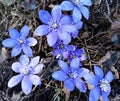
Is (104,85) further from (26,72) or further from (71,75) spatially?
(26,72)

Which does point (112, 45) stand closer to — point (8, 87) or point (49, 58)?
point (49, 58)

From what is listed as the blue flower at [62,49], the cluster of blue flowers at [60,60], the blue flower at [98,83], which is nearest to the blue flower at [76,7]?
the cluster of blue flowers at [60,60]

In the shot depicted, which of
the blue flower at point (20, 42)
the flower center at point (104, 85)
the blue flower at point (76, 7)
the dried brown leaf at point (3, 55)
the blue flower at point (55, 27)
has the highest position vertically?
the blue flower at point (76, 7)

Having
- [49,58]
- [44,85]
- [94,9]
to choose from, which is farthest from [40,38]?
[94,9]

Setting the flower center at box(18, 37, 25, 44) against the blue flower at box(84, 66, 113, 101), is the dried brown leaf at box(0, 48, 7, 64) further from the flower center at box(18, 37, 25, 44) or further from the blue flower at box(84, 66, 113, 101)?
the blue flower at box(84, 66, 113, 101)

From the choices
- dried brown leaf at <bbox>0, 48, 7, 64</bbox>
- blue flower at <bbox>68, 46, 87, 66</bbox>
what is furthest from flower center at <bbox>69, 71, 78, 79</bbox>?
dried brown leaf at <bbox>0, 48, 7, 64</bbox>

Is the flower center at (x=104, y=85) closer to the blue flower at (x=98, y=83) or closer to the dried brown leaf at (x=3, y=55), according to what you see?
the blue flower at (x=98, y=83)

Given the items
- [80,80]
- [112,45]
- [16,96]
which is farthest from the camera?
[112,45]
